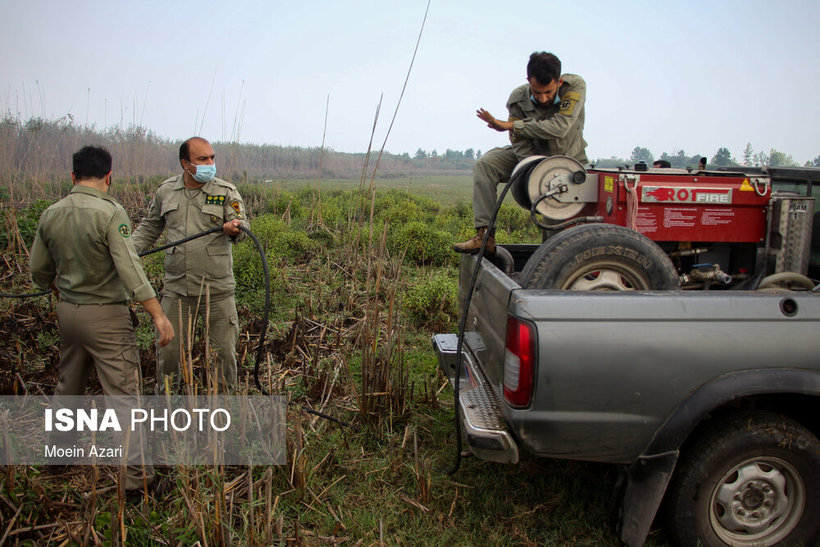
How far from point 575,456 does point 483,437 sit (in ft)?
1.37

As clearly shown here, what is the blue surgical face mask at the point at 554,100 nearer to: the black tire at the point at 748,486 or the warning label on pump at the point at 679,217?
the warning label on pump at the point at 679,217

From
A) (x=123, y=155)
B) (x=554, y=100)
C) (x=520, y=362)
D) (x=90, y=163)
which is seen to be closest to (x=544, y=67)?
(x=554, y=100)

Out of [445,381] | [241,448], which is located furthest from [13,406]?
[445,381]

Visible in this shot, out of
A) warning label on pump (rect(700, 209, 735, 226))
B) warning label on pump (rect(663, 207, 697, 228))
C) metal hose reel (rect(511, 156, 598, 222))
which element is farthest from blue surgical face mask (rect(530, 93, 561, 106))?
warning label on pump (rect(700, 209, 735, 226))

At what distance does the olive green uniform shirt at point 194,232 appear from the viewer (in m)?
3.97

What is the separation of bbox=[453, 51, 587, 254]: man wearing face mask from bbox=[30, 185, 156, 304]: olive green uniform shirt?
7.20 feet

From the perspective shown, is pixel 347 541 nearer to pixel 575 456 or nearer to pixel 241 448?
pixel 241 448

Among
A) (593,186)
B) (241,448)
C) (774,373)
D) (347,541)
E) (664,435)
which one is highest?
(593,186)

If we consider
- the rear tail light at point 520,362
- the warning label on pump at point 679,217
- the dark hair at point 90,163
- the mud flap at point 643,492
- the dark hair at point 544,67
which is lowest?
the mud flap at point 643,492

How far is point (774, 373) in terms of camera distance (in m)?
2.38

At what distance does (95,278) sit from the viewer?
3119 millimetres

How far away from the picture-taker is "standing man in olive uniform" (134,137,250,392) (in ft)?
13.0

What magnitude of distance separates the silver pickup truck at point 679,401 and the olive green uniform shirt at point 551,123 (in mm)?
1888

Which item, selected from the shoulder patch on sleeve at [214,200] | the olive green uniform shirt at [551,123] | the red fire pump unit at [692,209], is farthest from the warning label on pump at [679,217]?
the shoulder patch on sleeve at [214,200]
